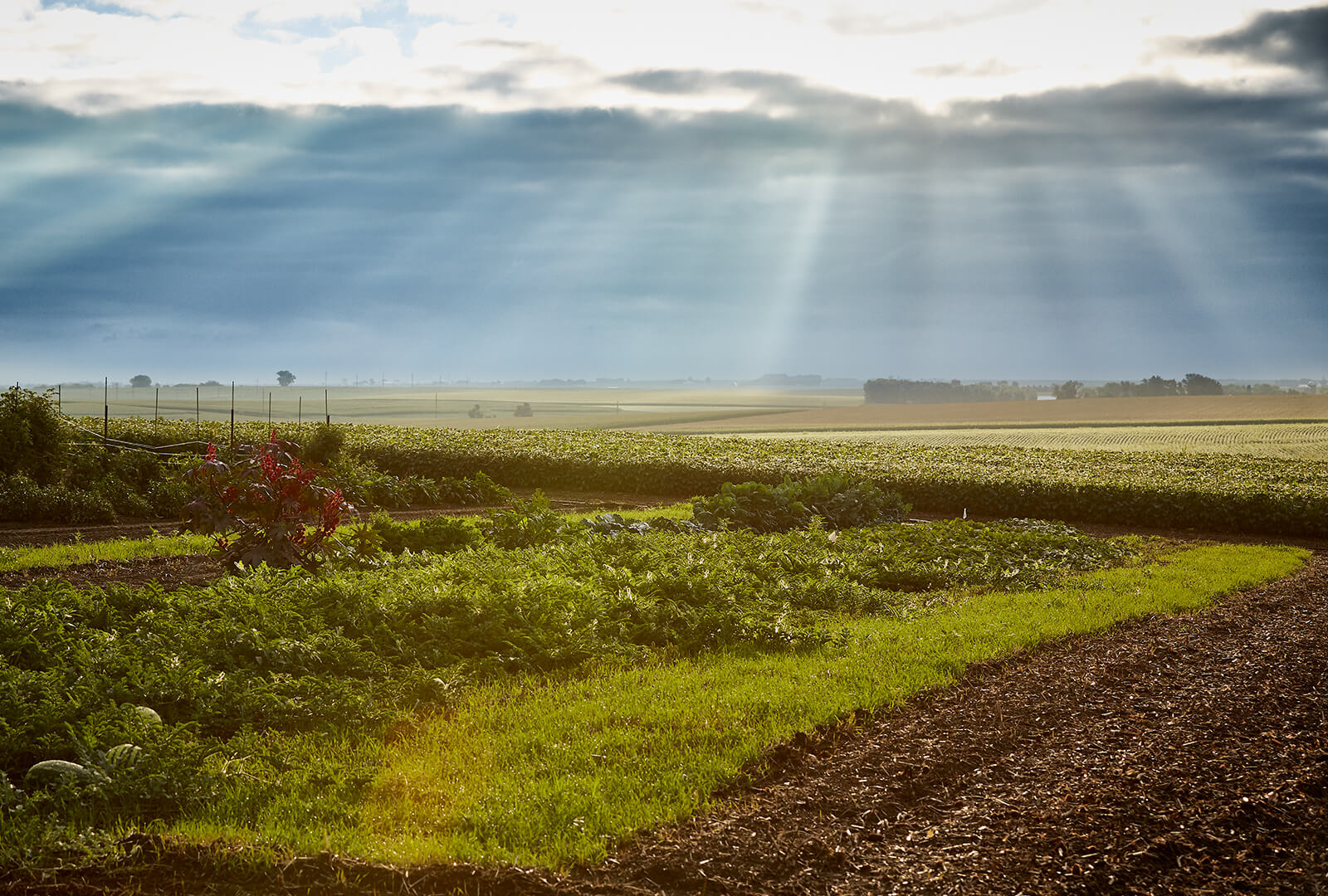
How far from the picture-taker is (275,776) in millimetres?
5238

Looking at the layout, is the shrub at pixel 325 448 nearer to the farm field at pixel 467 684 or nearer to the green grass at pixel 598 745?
the farm field at pixel 467 684

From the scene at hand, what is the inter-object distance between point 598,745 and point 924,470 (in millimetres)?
16754

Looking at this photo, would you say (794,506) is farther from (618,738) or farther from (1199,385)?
(1199,385)

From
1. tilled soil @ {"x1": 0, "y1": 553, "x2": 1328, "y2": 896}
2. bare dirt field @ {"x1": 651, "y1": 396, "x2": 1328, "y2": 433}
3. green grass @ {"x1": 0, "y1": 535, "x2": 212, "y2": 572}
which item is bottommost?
tilled soil @ {"x1": 0, "y1": 553, "x2": 1328, "y2": 896}

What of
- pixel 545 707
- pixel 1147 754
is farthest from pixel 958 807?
pixel 545 707

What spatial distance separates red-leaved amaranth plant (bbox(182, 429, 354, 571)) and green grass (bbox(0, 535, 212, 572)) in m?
2.89

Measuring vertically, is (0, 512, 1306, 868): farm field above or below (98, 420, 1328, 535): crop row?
below

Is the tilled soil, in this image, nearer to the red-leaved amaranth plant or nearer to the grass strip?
the grass strip

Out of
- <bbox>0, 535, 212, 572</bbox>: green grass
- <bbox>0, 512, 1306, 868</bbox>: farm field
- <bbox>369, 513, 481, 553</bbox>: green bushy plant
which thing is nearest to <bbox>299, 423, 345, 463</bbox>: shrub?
<bbox>0, 535, 212, 572</bbox>: green grass

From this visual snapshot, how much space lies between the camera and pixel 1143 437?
4203 centimetres

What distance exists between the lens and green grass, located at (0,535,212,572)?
447 inches

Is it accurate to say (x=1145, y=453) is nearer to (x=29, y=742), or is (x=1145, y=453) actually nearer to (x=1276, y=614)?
(x=1276, y=614)

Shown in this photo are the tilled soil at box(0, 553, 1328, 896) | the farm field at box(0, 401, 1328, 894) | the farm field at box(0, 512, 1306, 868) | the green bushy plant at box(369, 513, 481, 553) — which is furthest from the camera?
the green bushy plant at box(369, 513, 481, 553)

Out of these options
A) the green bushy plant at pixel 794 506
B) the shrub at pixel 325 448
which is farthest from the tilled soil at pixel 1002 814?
the shrub at pixel 325 448
